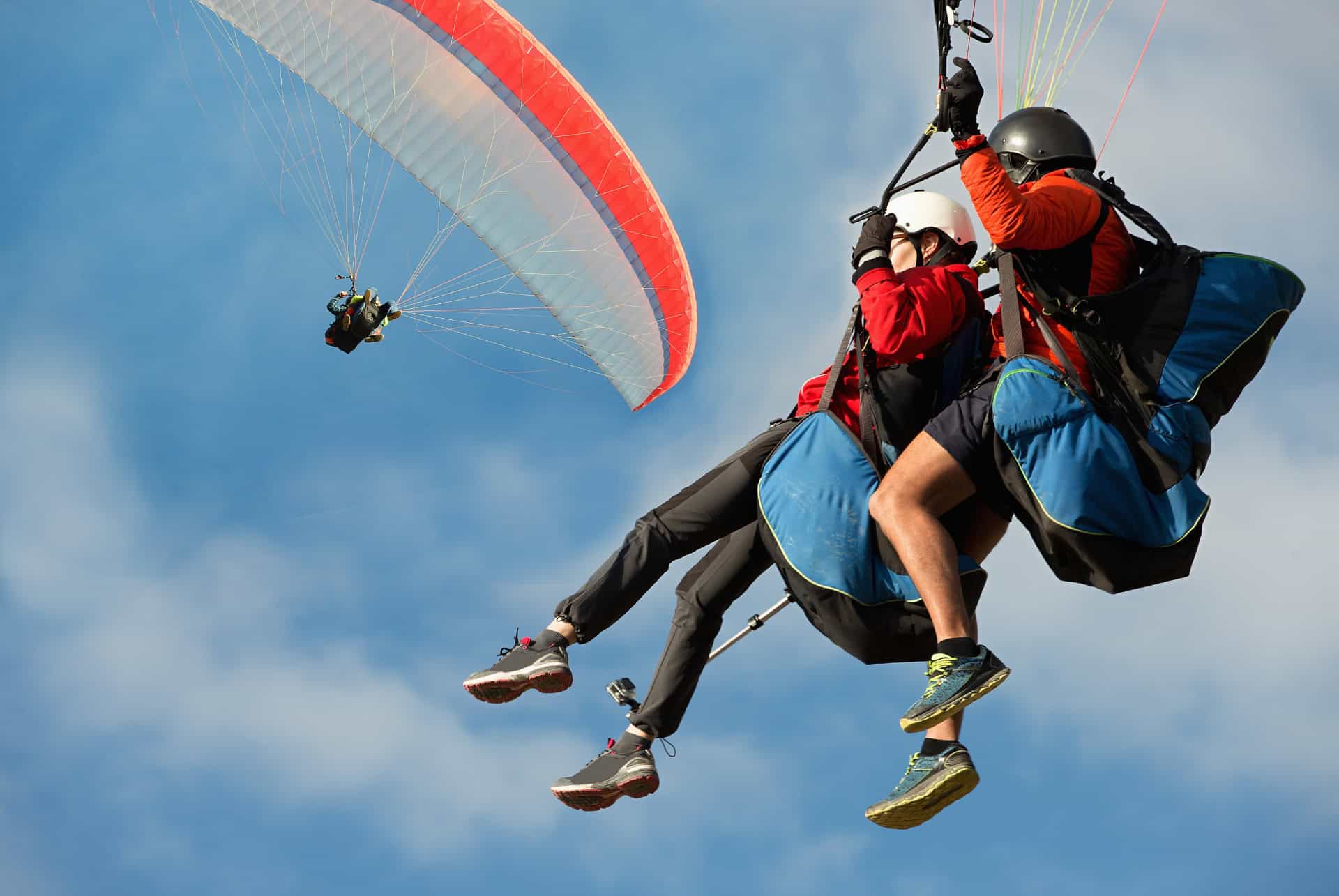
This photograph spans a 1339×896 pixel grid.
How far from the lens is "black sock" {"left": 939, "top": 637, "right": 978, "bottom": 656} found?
222 inches

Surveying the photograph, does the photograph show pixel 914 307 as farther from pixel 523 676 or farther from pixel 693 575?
pixel 523 676

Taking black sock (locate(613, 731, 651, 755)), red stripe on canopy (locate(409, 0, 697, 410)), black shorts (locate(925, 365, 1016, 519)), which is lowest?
black sock (locate(613, 731, 651, 755))

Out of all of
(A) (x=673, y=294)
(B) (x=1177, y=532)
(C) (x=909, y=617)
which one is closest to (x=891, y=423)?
(C) (x=909, y=617)

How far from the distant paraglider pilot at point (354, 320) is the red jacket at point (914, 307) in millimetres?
8067

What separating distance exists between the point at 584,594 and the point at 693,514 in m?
0.58

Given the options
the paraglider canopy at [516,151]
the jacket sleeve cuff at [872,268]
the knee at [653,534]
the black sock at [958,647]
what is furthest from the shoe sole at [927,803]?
the paraglider canopy at [516,151]

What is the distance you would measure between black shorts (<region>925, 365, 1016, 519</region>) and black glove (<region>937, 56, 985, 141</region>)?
90 centimetres

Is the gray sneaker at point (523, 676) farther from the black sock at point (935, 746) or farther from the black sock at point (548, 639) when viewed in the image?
the black sock at point (935, 746)

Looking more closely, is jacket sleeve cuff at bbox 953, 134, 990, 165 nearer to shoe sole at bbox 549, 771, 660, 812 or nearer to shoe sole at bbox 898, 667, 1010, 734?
shoe sole at bbox 898, 667, 1010, 734

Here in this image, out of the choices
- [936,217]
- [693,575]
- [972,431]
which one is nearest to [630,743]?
[693,575]

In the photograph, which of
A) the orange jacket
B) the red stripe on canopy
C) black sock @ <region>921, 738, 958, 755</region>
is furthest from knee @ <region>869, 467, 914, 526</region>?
the red stripe on canopy

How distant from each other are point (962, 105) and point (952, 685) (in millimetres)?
2103

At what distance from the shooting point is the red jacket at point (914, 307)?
5.86 m

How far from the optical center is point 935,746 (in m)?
5.79
